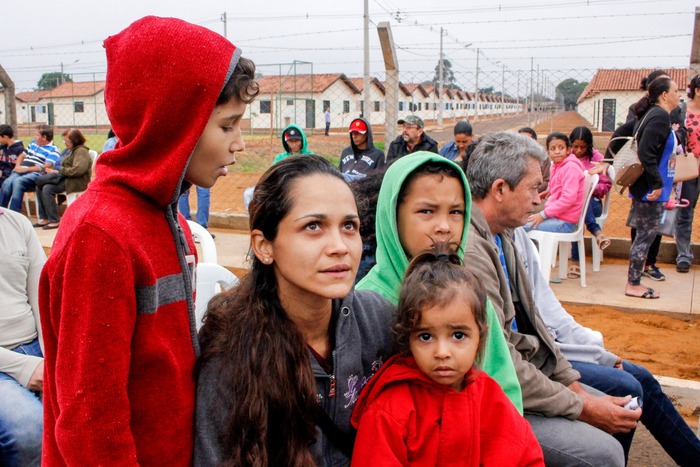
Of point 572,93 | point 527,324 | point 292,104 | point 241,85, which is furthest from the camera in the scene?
point 572,93

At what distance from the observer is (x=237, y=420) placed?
154 cm

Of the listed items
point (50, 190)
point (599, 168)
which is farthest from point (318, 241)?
point (50, 190)

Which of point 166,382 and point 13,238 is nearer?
point 166,382

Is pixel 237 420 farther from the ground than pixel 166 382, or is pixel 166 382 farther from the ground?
pixel 166 382

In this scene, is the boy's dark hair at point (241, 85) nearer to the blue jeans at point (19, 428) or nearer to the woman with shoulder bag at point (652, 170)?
the blue jeans at point (19, 428)

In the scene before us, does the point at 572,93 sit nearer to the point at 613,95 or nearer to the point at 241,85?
the point at 613,95

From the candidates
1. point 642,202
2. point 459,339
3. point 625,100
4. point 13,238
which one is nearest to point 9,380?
point 13,238

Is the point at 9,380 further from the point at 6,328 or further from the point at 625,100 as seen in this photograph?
the point at 625,100

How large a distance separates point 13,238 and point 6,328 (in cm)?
40

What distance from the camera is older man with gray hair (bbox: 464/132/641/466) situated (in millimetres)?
2332

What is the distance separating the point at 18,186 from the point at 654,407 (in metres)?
10.9

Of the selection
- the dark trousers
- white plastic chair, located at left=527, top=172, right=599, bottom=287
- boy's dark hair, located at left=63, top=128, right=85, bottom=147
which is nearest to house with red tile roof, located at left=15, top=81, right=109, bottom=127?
the dark trousers

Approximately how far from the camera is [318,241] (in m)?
1.65

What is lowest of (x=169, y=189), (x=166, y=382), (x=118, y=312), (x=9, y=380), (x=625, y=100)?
(x=9, y=380)
